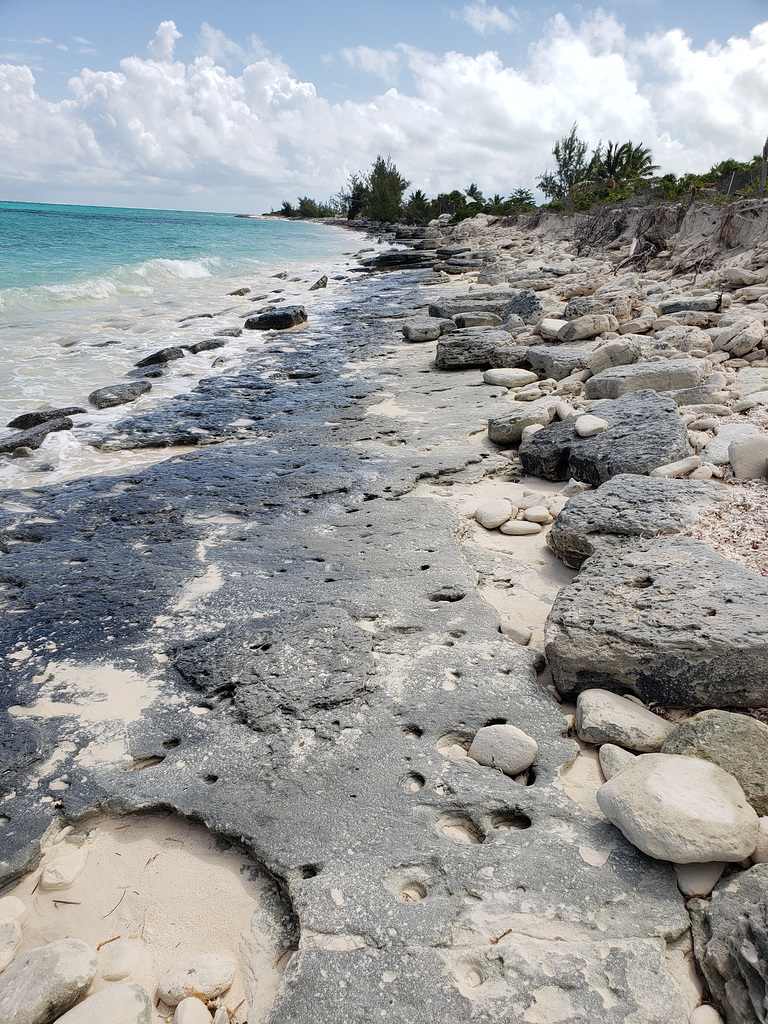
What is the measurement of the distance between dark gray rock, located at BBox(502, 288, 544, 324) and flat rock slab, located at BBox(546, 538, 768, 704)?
22.4 feet

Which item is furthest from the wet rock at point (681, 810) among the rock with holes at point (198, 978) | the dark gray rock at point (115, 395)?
the dark gray rock at point (115, 395)

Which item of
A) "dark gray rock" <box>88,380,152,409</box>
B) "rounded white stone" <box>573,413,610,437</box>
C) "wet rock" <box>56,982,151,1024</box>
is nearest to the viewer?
"wet rock" <box>56,982,151,1024</box>

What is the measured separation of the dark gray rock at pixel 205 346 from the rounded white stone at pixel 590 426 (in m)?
6.59

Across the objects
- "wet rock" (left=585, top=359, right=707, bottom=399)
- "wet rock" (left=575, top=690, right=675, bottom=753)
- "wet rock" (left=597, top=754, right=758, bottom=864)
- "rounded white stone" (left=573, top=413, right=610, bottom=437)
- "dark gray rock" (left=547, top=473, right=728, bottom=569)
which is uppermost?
"wet rock" (left=585, top=359, right=707, bottom=399)

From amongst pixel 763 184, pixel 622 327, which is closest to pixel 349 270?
pixel 763 184

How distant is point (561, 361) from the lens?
5977 mm

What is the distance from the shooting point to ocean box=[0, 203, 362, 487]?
6023 millimetres

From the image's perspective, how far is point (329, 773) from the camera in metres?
1.87

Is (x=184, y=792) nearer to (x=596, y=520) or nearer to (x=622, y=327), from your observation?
(x=596, y=520)

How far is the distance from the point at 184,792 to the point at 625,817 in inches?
49.3

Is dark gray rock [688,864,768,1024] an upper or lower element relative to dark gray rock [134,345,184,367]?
upper

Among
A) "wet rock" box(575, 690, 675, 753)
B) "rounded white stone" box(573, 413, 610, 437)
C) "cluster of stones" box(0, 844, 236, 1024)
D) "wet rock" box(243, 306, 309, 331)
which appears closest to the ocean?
"wet rock" box(243, 306, 309, 331)

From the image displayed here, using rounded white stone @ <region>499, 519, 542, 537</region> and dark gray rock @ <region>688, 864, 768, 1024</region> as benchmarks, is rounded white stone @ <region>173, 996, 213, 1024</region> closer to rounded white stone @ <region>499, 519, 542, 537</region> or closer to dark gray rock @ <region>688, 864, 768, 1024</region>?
dark gray rock @ <region>688, 864, 768, 1024</region>

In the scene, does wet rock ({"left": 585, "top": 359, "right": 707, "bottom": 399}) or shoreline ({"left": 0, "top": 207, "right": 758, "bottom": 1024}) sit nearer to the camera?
shoreline ({"left": 0, "top": 207, "right": 758, "bottom": 1024})
